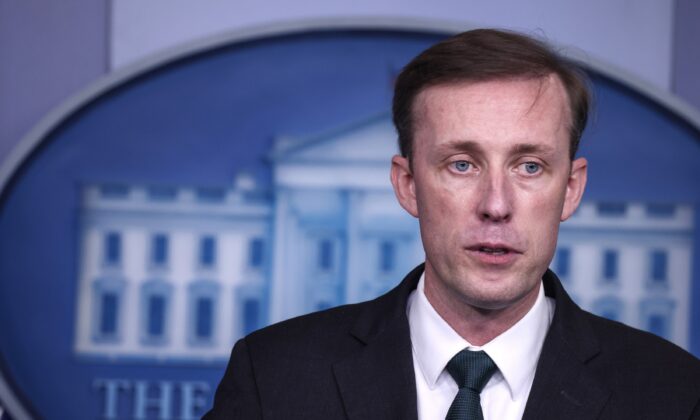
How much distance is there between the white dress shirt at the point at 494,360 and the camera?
1.17 metres

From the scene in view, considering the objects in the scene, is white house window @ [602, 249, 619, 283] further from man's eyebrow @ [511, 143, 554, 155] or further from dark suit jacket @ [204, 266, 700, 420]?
man's eyebrow @ [511, 143, 554, 155]

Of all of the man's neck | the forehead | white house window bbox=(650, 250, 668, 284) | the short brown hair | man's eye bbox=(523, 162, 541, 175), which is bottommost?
the man's neck

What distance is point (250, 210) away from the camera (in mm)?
1780

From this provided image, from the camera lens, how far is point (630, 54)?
75.3 inches

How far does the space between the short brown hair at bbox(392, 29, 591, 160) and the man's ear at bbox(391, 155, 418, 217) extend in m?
0.02

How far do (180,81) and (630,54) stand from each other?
34.6 inches

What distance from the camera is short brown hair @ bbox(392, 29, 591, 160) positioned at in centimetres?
116

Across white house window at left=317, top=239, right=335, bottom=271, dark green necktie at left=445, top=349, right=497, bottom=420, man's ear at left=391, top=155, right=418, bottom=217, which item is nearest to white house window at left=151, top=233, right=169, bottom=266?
white house window at left=317, top=239, right=335, bottom=271

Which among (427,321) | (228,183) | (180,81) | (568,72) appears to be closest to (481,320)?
(427,321)

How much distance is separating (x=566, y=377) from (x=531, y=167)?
26cm

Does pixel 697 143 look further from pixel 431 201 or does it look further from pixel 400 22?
pixel 431 201

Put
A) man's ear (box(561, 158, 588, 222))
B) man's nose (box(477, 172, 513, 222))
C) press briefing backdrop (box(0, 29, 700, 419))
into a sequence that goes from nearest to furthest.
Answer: man's nose (box(477, 172, 513, 222)) → man's ear (box(561, 158, 588, 222)) → press briefing backdrop (box(0, 29, 700, 419))

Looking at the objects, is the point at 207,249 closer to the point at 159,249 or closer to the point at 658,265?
the point at 159,249

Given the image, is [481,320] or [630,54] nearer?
[481,320]
